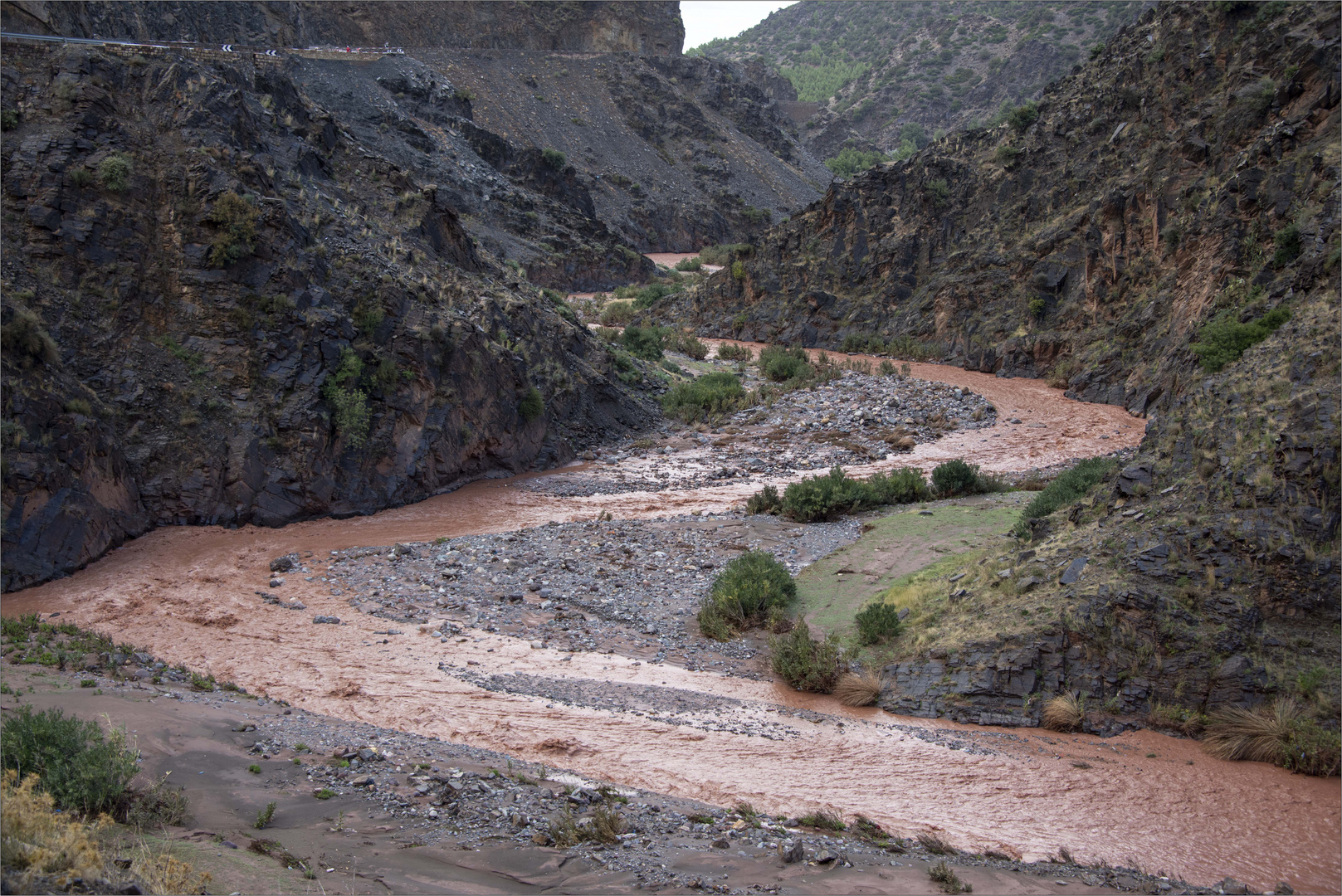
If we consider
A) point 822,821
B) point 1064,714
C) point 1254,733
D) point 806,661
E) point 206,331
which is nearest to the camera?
point 822,821

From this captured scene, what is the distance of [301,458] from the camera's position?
715 inches

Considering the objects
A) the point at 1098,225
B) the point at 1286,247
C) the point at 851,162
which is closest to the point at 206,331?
the point at 1286,247

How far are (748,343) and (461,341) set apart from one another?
24.2m

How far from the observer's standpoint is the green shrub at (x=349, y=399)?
18.7 m

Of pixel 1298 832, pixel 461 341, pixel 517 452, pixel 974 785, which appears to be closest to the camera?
pixel 1298 832

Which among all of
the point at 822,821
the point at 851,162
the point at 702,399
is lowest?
the point at 822,821

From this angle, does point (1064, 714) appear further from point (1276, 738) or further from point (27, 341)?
point (27, 341)

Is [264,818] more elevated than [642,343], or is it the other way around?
[642,343]

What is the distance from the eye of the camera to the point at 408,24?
237ft

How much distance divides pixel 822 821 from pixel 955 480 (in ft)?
40.5

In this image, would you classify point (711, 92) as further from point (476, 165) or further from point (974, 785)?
point (974, 785)

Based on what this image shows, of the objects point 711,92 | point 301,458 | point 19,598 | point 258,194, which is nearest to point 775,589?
point 301,458

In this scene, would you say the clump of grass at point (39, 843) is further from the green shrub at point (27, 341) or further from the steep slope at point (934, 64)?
the steep slope at point (934, 64)

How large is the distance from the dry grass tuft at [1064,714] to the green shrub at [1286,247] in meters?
14.1
